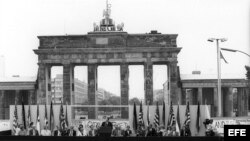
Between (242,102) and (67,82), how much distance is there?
881 inches

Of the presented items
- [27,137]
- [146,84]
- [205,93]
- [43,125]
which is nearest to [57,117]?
[43,125]

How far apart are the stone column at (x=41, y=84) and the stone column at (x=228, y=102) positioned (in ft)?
75.5

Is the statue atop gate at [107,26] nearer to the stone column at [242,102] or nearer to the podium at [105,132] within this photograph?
the stone column at [242,102]

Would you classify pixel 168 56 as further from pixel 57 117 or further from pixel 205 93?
pixel 57 117

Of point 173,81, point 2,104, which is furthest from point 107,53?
point 2,104

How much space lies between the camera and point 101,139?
13250mm

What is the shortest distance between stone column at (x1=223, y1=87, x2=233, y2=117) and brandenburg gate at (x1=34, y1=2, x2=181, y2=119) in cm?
751

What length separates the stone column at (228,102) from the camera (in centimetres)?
6315

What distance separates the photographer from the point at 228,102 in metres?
63.8

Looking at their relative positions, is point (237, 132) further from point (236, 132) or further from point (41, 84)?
point (41, 84)

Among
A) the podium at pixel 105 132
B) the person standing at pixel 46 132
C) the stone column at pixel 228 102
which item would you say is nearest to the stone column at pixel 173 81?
the stone column at pixel 228 102

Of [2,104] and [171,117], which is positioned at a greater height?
[171,117]

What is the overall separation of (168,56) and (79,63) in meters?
10.9

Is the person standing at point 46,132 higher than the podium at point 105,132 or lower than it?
lower
